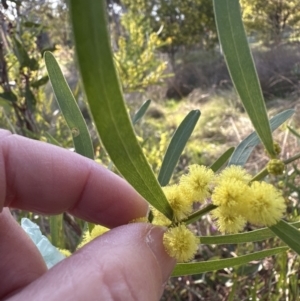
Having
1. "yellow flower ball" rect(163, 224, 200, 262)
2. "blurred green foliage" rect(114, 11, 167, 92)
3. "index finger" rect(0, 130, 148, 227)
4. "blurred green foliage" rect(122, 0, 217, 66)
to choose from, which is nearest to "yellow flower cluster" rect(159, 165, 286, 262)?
"yellow flower ball" rect(163, 224, 200, 262)

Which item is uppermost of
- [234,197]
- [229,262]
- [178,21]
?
[178,21]

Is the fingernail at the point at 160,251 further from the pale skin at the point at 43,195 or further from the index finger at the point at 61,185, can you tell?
the index finger at the point at 61,185

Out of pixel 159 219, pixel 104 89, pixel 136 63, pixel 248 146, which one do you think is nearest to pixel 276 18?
pixel 136 63

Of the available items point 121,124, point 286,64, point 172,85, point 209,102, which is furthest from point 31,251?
point 172,85

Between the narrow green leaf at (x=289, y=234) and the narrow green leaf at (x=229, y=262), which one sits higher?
the narrow green leaf at (x=289, y=234)

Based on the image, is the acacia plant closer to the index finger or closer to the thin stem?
the thin stem

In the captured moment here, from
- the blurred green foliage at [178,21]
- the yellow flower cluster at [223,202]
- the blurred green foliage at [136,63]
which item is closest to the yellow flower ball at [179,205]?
the yellow flower cluster at [223,202]

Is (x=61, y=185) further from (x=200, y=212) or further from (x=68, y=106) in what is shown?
(x=200, y=212)
